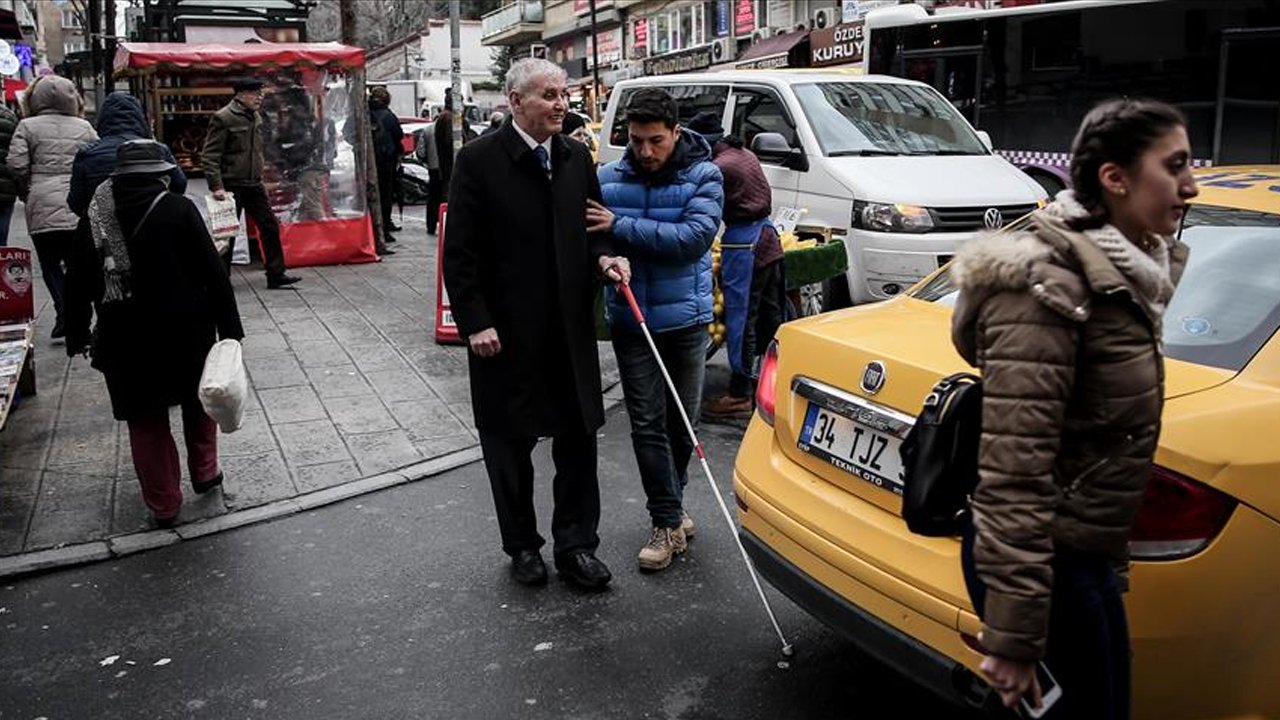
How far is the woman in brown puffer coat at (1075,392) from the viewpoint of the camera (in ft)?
6.52

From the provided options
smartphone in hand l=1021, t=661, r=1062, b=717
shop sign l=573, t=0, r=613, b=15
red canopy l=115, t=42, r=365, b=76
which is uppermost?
shop sign l=573, t=0, r=613, b=15

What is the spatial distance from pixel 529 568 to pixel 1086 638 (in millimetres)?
2659

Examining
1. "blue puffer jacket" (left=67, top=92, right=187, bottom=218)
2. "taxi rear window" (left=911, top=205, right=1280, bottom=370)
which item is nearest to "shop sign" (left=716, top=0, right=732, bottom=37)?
"blue puffer jacket" (left=67, top=92, right=187, bottom=218)

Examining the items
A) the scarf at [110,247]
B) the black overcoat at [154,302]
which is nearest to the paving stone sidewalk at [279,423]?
the black overcoat at [154,302]

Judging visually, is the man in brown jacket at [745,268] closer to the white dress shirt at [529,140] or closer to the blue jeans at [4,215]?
the white dress shirt at [529,140]

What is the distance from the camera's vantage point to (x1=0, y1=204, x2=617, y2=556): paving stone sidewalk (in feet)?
17.5

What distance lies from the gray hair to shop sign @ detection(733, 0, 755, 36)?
32957mm

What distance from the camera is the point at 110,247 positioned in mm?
4879

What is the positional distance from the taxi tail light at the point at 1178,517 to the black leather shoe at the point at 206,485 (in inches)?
168

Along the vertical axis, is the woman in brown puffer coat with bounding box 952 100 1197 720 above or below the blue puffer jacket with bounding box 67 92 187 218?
below

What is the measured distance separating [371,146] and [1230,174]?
387 inches

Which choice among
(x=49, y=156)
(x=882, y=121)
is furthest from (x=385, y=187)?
(x=882, y=121)

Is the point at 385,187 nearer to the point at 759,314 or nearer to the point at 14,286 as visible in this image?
the point at 14,286

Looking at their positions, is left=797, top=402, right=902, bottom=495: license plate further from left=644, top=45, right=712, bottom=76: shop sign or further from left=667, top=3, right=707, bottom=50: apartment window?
left=667, top=3, right=707, bottom=50: apartment window
